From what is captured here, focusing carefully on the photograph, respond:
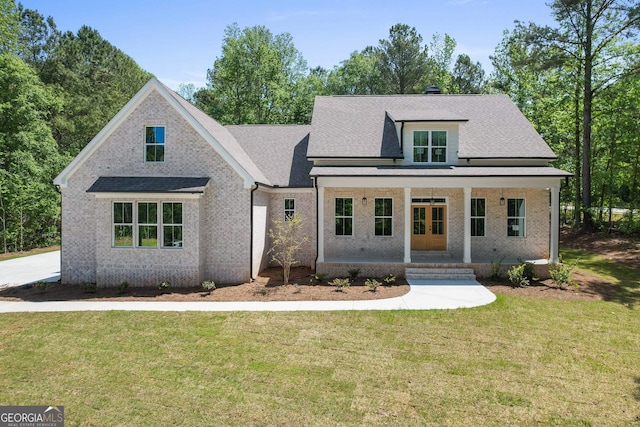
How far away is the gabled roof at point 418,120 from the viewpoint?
16.6 meters

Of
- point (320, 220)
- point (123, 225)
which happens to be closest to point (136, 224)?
point (123, 225)

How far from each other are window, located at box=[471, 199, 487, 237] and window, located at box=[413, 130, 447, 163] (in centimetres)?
233

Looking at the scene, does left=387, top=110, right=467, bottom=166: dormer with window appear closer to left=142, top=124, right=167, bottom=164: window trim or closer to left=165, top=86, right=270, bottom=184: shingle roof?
left=165, top=86, right=270, bottom=184: shingle roof

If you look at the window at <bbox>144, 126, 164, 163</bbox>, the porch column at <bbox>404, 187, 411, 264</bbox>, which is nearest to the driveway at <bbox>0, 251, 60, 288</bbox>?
the window at <bbox>144, 126, 164, 163</bbox>

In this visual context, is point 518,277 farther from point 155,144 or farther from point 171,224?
point 155,144

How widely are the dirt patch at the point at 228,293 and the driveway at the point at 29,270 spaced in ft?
4.90

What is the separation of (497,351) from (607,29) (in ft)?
83.4

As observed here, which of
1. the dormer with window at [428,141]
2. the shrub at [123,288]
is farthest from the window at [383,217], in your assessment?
the shrub at [123,288]

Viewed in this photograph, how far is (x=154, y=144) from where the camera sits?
45.6ft

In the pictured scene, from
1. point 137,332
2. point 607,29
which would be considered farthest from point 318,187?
point 607,29

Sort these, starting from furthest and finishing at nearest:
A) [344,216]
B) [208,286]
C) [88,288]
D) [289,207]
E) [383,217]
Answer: [289,207] < [344,216] < [383,217] < [88,288] < [208,286]

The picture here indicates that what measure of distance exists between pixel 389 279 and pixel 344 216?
161 inches

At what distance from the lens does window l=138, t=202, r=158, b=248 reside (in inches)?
523

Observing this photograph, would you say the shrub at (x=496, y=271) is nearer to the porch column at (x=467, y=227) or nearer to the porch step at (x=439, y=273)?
the porch step at (x=439, y=273)
